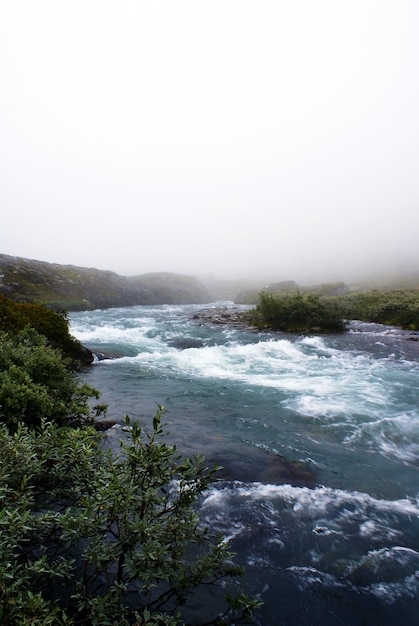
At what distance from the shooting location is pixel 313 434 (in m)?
12.5

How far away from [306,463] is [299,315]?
2958cm

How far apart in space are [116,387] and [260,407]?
8.35 metres

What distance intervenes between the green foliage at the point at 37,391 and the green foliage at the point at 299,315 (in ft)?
99.1

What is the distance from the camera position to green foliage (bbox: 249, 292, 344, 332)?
37.2 meters

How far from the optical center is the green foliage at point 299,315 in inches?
1465

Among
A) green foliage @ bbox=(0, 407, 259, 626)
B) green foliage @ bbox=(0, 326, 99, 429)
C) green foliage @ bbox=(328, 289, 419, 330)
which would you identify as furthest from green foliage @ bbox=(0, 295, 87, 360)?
green foliage @ bbox=(328, 289, 419, 330)

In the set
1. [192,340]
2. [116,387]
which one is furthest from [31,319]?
[192,340]

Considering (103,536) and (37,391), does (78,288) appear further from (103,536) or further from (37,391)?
(103,536)

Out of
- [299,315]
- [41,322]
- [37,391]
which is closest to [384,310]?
[299,315]

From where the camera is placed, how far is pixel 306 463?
34.2 ft

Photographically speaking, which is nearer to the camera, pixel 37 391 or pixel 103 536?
pixel 103 536

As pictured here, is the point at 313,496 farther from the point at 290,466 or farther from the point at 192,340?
the point at 192,340

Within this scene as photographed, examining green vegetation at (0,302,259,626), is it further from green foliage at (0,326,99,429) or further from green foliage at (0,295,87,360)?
green foliage at (0,295,87,360)

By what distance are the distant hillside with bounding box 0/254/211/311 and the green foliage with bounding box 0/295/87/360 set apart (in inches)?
1394
